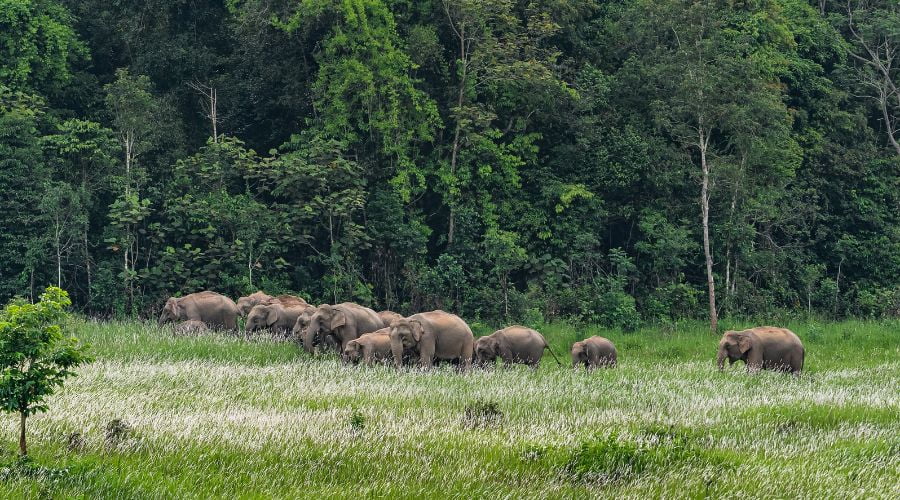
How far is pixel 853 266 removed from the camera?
4869 centimetres

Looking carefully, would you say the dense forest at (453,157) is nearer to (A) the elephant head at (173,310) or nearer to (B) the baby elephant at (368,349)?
(A) the elephant head at (173,310)

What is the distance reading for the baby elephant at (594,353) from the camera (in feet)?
91.3

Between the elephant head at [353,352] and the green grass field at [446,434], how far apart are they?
157 centimetres

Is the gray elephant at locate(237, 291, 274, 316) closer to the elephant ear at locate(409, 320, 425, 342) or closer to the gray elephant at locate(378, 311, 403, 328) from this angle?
the gray elephant at locate(378, 311, 403, 328)

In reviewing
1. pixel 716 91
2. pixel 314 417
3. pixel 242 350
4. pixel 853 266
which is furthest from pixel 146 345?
pixel 853 266

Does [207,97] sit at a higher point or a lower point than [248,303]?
higher

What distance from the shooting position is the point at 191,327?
2992 cm

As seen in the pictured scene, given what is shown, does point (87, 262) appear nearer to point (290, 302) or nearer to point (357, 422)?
point (290, 302)

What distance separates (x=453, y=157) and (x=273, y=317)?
47.7 ft

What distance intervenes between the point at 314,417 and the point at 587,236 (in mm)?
28325

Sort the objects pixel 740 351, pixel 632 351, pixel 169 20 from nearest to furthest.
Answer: pixel 740 351 < pixel 632 351 < pixel 169 20


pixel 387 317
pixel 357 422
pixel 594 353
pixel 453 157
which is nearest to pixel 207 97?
pixel 453 157

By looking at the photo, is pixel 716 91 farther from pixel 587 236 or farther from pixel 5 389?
pixel 5 389

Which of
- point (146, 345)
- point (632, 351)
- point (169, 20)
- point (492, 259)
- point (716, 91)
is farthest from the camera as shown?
point (169, 20)
